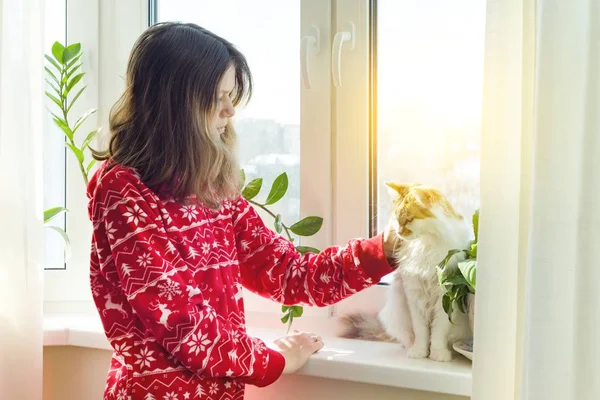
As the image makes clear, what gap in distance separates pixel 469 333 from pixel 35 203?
2.84 feet

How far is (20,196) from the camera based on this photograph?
4.59 ft

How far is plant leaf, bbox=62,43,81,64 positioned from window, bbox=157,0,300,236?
321 mm

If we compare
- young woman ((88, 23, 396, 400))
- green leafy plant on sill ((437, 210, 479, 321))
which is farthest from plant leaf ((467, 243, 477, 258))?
young woman ((88, 23, 396, 400))

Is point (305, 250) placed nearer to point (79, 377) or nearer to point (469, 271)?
point (469, 271)

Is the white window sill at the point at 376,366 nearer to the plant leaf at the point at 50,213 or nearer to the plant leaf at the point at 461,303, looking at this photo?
the plant leaf at the point at 461,303

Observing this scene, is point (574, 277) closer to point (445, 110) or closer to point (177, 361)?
point (445, 110)

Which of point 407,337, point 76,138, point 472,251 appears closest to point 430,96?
point 472,251

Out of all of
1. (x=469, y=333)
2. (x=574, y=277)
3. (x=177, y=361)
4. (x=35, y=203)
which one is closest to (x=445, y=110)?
(x=469, y=333)

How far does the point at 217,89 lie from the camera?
125 cm

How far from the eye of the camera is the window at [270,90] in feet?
5.18

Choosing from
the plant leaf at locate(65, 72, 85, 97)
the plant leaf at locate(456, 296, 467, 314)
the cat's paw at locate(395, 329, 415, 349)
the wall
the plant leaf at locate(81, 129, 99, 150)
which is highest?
the plant leaf at locate(65, 72, 85, 97)

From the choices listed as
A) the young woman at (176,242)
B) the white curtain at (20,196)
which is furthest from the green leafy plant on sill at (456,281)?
the white curtain at (20,196)

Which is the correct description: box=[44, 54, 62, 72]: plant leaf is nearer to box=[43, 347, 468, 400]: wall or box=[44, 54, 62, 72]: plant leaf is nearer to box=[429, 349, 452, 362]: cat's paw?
box=[43, 347, 468, 400]: wall

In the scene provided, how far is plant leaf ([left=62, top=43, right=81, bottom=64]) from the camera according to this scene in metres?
1.67
